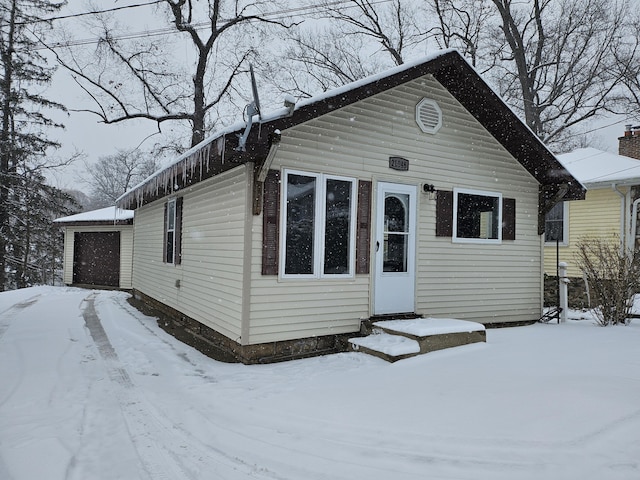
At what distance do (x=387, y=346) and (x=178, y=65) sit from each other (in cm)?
1864

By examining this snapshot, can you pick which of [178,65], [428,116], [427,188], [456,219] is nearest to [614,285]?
[456,219]

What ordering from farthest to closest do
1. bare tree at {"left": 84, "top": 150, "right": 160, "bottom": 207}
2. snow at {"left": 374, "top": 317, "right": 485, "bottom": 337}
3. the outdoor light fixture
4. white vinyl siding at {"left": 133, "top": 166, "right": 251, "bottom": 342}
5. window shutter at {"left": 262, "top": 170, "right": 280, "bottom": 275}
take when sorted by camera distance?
bare tree at {"left": 84, "top": 150, "right": 160, "bottom": 207} < the outdoor light fixture < white vinyl siding at {"left": 133, "top": 166, "right": 251, "bottom": 342} < window shutter at {"left": 262, "top": 170, "right": 280, "bottom": 275} < snow at {"left": 374, "top": 317, "right": 485, "bottom": 337}

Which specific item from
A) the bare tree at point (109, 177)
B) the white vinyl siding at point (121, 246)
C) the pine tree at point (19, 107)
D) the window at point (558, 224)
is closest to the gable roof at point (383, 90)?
the window at point (558, 224)

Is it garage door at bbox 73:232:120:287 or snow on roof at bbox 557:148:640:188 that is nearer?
snow on roof at bbox 557:148:640:188

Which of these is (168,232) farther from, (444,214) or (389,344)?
(389,344)

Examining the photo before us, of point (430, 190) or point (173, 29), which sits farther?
point (173, 29)

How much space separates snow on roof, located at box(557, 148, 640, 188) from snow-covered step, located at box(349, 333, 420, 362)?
8614 mm

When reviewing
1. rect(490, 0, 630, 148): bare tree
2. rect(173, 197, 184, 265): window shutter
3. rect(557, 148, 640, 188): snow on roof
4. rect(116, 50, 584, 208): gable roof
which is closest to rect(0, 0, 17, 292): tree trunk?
rect(116, 50, 584, 208): gable roof

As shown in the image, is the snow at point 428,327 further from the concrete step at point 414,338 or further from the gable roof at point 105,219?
the gable roof at point 105,219

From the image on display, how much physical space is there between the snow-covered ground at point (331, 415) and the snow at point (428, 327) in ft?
0.82

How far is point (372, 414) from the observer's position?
11.7 ft

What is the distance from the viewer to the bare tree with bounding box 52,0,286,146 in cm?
1797

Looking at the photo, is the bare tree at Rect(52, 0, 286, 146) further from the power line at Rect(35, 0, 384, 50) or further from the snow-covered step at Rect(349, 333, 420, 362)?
the snow-covered step at Rect(349, 333, 420, 362)

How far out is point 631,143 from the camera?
15086 mm
